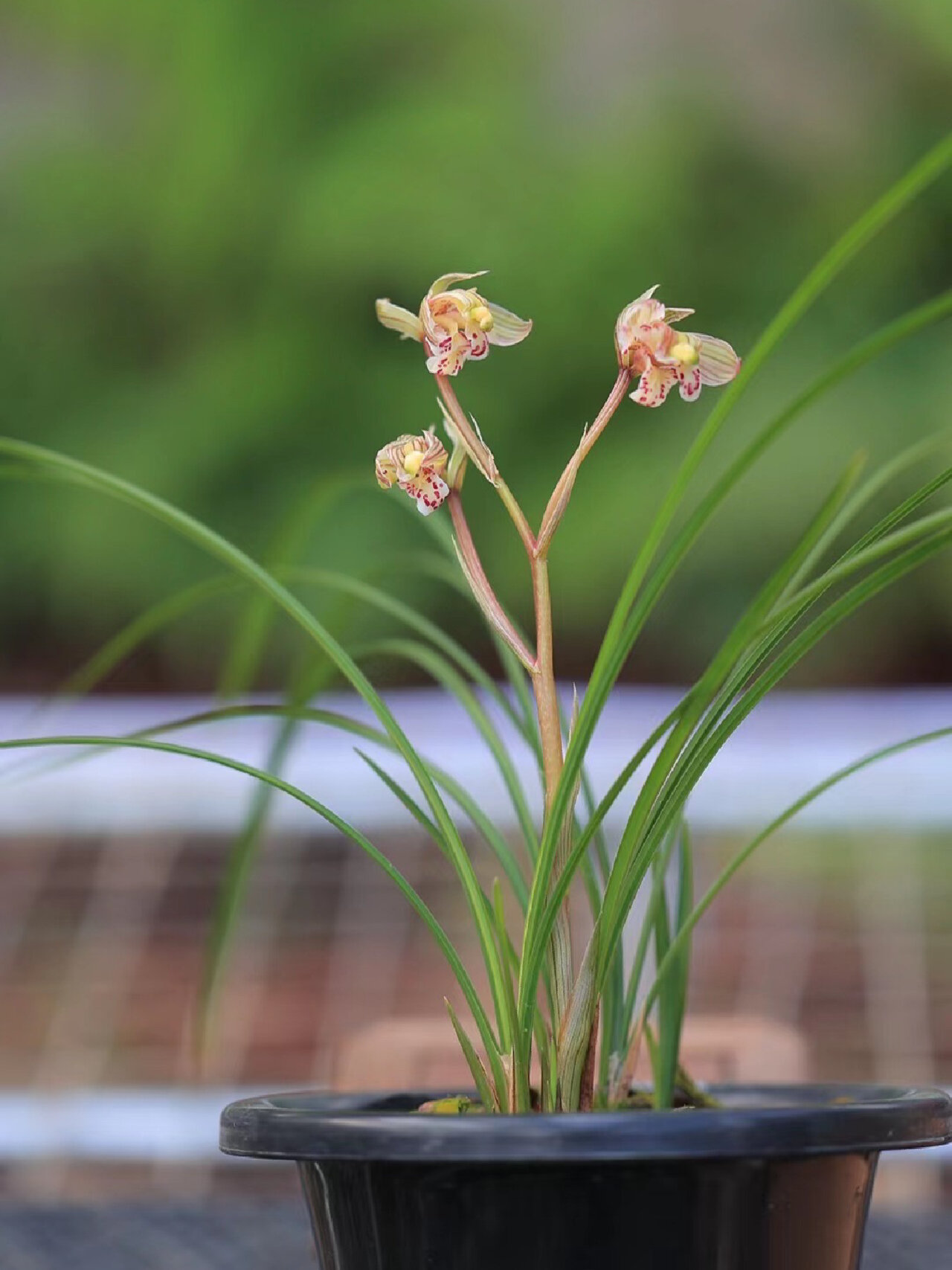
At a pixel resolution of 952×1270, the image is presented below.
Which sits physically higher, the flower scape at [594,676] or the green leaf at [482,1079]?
the flower scape at [594,676]

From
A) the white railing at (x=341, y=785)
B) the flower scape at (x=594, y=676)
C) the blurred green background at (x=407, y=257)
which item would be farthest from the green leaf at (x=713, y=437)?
the blurred green background at (x=407, y=257)

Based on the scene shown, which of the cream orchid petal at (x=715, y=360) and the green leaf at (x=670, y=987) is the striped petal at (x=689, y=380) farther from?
the green leaf at (x=670, y=987)

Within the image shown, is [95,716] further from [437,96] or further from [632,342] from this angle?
[437,96]

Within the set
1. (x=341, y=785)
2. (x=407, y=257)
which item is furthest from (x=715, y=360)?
(x=407, y=257)

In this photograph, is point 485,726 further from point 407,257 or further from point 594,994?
point 407,257

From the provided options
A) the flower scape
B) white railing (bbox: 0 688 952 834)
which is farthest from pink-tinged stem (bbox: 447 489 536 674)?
white railing (bbox: 0 688 952 834)

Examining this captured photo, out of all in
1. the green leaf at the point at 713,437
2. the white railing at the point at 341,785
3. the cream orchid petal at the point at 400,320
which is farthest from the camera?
the white railing at the point at 341,785

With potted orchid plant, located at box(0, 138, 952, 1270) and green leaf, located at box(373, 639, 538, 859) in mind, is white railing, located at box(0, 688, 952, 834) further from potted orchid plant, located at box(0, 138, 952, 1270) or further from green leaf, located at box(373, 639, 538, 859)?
potted orchid plant, located at box(0, 138, 952, 1270)
